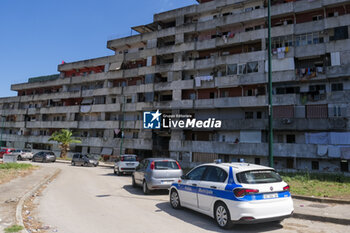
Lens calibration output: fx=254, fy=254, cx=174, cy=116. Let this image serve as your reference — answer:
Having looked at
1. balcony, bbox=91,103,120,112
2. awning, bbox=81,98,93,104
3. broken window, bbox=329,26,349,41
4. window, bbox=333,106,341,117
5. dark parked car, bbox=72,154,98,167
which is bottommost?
dark parked car, bbox=72,154,98,167

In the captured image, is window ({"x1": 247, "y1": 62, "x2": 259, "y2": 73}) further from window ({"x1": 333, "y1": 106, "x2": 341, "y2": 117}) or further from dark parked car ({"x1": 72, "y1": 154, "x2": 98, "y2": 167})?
dark parked car ({"x1": 72, "y1": 154, "x2": 98, "y2": 167})

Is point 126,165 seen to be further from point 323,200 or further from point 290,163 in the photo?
point 290,163

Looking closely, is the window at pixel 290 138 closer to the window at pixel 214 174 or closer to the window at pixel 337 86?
the window at pixel 337 86

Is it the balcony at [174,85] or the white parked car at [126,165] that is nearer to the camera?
the white parked car at [126,165]

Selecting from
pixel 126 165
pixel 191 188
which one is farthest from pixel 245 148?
pixel 191 188

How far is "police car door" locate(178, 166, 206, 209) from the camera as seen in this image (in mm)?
7461

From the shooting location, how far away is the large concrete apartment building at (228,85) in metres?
25.6

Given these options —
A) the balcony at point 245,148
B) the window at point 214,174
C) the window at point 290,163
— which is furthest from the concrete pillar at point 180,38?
the window at point 214,174

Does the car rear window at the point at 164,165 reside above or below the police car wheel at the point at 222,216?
above

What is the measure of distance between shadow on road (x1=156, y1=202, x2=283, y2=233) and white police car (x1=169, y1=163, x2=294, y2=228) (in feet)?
0.93

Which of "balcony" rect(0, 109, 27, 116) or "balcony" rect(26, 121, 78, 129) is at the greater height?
"balcony" rect(0, 109, 27, 116)

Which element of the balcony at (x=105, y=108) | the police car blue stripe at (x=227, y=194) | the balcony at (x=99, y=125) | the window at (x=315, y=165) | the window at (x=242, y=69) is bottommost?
the window at (x=315, y=165)

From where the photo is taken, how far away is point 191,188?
7.64 m

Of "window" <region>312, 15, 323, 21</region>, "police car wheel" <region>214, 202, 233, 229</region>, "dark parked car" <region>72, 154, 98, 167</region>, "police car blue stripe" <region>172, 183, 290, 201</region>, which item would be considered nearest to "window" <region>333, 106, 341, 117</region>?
"window" <region>312, 15, 323, 21</region>
